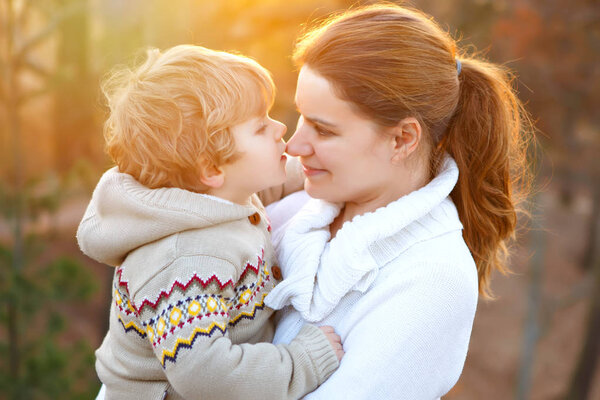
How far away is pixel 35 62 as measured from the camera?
5.52 meters

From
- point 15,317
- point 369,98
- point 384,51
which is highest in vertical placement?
point 384,51

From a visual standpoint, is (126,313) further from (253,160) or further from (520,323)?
(520,323)

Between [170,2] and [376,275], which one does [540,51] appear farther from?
[376,275]

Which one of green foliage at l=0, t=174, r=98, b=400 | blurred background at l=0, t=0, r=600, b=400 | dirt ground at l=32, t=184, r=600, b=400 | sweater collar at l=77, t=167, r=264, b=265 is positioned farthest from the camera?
dirt ground at l=32, t=184, r=600, b=400

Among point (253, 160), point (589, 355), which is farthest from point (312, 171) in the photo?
point (589, 355)

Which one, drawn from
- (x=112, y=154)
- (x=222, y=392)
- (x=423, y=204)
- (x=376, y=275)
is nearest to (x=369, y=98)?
(x=423, y=204)

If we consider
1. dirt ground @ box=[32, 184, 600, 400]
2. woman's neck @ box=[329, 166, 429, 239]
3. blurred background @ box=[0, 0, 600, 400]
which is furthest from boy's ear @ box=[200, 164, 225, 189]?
dirt ground @ box=[32, 184, 600, 400]

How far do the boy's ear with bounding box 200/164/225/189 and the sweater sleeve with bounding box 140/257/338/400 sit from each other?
0.94ft

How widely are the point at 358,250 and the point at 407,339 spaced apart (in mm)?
288

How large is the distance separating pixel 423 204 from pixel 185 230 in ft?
2.27

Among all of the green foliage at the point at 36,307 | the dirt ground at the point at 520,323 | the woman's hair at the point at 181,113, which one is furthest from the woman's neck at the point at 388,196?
the dirt ground at the point at 520,323

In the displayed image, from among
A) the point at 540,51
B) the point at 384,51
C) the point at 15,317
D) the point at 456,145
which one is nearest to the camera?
the point at 384,51

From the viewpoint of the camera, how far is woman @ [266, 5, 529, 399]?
159cm

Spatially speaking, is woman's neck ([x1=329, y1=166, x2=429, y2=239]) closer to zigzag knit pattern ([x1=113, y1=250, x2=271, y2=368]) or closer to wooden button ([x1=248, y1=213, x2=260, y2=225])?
wooden button ([x1=248, y1=213, x2=260, y2=225])
